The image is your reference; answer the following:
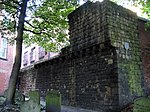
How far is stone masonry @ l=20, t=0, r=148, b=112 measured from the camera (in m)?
10.2

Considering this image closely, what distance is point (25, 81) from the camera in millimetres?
20969

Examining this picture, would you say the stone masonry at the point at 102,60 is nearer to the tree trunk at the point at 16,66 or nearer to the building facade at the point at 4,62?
the tree trunk at the point at 16,66

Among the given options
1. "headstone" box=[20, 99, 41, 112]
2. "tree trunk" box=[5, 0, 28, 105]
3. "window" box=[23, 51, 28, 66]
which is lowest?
"headstone" box=[20, 99, 41, 112]

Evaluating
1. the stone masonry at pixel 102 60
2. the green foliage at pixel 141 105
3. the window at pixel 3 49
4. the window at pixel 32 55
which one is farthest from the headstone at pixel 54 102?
the window at pixel 32 55

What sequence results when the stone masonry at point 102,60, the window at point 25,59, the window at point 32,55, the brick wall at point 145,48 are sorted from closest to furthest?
the stone masonry at point 102,60 < the brick wall at point 145,48 < the window at point 32,55 < the window at point 25,59

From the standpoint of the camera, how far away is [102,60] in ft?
35.8

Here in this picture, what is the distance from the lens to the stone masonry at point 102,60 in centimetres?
1024

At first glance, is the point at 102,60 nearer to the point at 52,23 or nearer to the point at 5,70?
the point at 52,23

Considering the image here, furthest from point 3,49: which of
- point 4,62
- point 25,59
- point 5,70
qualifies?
point 25,59

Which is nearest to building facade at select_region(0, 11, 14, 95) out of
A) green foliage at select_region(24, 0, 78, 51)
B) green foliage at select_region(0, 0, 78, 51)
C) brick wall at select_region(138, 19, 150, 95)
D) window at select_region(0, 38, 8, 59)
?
window at select_region(0, 38, 8, 59)

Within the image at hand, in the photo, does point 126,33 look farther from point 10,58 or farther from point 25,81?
point 10,58

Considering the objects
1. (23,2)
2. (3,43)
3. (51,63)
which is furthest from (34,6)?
(3,43)

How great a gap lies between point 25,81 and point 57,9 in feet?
30.5

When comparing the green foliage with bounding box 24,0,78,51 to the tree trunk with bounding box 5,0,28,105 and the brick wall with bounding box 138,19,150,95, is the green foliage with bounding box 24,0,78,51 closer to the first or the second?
the tree trunk with bounding box 5,0,28,105
